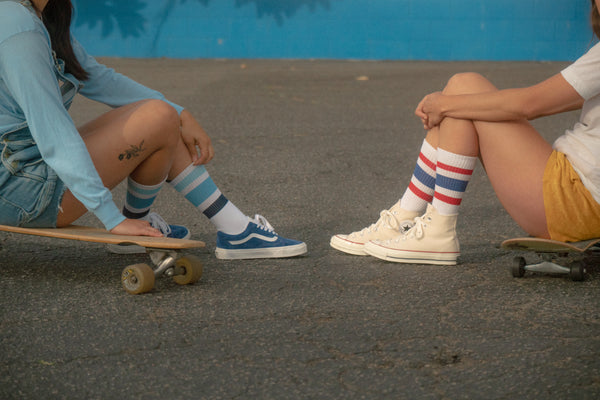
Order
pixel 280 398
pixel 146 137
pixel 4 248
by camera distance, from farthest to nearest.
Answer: pixel 4 248 < pixel 146 137 < pixel 280 398

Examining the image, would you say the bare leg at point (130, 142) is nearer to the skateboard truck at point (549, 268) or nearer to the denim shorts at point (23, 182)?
the denim shorts at point (23, 182)

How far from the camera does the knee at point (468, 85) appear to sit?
3.14m

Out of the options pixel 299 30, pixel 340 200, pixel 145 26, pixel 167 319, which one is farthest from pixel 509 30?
pixel 167 319

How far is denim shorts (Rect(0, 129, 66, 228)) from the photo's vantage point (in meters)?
2.89

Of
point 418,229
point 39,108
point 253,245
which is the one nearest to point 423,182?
point 418,229

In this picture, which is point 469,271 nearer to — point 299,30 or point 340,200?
point 340,200

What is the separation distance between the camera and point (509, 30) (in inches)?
531

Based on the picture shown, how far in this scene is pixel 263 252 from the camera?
3.41m

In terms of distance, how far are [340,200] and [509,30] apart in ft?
32.6

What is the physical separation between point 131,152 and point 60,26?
557 mm

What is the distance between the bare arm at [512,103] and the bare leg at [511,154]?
0.16 ft

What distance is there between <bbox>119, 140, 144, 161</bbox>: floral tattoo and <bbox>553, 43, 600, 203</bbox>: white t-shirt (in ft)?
5.33

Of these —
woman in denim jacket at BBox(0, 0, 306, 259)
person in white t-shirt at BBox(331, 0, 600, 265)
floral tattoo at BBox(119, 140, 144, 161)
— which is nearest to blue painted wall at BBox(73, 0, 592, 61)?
woman in denim jacket at BBox(0, 0, 306, 259)

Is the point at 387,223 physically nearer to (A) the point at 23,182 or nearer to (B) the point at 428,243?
(B) the point at 428,243
